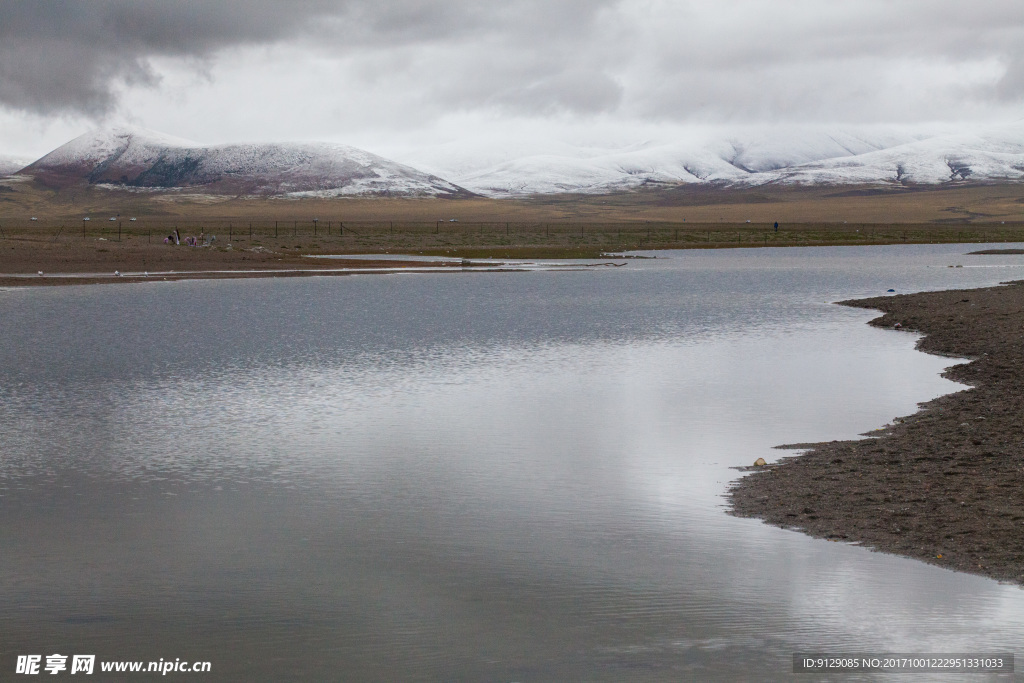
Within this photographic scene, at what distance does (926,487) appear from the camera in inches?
591

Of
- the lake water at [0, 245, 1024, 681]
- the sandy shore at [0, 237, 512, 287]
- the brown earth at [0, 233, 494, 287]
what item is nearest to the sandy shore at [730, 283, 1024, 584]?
the lake water at [0, 245, 1024, 681]

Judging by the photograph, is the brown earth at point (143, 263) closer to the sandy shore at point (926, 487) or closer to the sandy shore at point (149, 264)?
the sandy shore at point (149, 264)

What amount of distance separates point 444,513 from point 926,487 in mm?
6582

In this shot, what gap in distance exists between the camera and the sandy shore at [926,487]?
504 inches

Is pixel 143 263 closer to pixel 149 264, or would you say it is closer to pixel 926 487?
pixel 149 264

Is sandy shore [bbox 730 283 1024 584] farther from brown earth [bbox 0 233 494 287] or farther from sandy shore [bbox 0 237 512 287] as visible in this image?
brown earth [bbox 0 233 494 287]

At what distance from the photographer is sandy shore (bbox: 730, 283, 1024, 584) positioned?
12805mm

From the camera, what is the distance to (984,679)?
9.59 meters

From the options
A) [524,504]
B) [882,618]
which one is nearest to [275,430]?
[524,504]

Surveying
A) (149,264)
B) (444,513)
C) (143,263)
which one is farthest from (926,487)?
(143,263)

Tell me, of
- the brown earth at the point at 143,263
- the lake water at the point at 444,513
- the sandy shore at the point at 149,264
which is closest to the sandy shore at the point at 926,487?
the lake water at the point at 444,513

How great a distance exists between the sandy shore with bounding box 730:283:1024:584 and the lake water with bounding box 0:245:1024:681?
19.4 inches

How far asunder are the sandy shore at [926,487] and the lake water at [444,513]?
49 centimetres

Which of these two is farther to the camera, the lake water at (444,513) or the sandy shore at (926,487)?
the sandy shore at (926,487)
